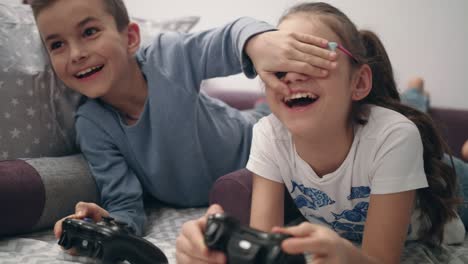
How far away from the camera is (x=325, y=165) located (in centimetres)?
78

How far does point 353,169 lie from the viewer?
0.75 metres

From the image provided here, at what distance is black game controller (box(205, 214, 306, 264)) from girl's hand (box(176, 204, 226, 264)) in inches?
0.5

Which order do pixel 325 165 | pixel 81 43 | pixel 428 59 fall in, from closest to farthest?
pixel 325 165
pixel 81 43
pixel 428 59

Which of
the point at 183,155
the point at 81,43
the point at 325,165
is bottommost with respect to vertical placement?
the point at 183,155

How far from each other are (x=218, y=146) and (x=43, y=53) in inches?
18.3

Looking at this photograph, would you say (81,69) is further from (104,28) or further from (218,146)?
(218,146)

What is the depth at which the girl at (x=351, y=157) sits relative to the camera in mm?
669

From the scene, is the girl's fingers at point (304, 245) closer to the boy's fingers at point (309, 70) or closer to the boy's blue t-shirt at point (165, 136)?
the boy's fingers at point (309, 70)

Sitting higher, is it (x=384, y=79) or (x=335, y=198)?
(x=384, y=79)

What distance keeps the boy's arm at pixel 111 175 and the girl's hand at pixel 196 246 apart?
0.34m

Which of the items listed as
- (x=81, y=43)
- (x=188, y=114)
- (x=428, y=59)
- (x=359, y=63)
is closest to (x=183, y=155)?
(x=188, y=114)

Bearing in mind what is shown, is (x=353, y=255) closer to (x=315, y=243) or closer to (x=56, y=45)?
(x=315, y=243)

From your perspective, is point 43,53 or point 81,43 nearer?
point 81,43

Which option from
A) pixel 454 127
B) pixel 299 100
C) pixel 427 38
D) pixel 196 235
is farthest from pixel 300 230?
pixel 427 38
